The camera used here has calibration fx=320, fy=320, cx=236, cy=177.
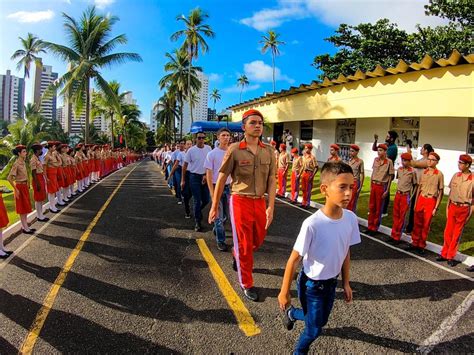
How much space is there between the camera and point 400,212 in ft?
21.0

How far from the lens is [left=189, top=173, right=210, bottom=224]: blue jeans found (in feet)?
21.9

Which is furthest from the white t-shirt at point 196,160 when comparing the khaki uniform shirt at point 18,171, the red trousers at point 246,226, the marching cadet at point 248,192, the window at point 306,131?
the window at point 306,131

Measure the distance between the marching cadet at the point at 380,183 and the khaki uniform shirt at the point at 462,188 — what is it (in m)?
1.61

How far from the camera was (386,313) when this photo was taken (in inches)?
141

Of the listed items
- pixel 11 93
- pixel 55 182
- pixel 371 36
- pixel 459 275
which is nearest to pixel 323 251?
pixel 459 275

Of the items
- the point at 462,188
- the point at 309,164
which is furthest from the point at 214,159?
the point at 309,164

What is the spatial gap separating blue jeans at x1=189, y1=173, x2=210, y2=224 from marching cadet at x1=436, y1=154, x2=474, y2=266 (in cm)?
452

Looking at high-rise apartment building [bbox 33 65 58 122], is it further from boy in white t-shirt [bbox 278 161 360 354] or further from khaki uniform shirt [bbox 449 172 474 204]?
boy in white t-shirt [bbox 278 161 360 354]

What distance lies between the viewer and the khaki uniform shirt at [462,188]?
518 cm

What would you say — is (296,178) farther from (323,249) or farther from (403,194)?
(323,249)

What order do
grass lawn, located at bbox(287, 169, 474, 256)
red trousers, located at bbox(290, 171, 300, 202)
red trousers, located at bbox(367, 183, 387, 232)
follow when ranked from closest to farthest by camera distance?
grass lawn, located at bbox(287, 169, 474, 256) → red trousers, located at bbox(367, 183, 387, 232) → red trousers, located at bbox(290, 171, 300, 202)

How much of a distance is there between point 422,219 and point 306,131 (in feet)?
57.9

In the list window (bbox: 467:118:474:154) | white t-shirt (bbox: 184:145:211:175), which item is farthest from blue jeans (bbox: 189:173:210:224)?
window (bbox: 467:118:474:154)

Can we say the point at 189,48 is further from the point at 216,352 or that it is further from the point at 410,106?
the point at 216,352
